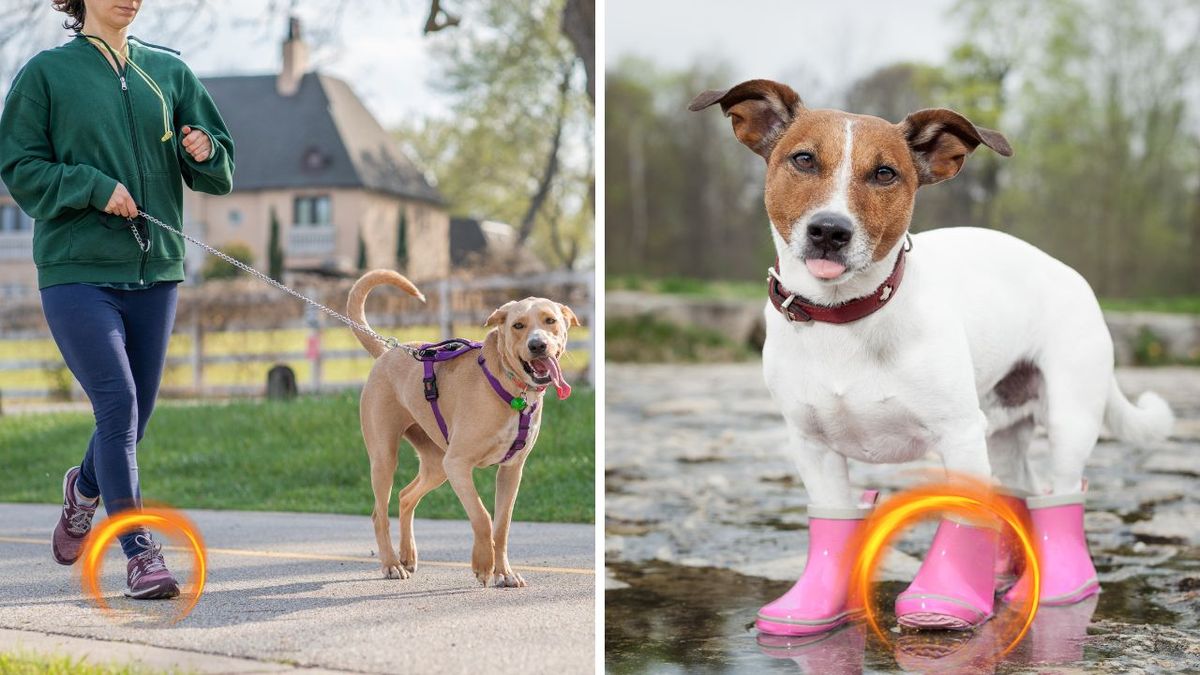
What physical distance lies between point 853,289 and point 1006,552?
1392 millimetres

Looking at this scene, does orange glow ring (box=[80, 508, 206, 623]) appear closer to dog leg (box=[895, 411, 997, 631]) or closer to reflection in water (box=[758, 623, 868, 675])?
reflection in water (box=[758, 623, 868, 675])

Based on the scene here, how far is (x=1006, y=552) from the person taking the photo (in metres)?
4.12

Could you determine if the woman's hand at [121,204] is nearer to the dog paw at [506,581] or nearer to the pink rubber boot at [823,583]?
the dog paw at [506,581]

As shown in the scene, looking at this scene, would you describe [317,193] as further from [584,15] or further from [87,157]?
[87,157]

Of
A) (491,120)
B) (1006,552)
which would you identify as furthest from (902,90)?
(1006,552)

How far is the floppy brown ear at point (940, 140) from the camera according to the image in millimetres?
3156

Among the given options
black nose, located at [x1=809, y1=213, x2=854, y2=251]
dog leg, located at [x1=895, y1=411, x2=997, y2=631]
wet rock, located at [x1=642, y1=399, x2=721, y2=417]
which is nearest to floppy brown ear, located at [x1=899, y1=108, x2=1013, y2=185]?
black nose, located at [x1=809, y1=213, x2=854, y2=251]

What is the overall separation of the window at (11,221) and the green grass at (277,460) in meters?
22.0

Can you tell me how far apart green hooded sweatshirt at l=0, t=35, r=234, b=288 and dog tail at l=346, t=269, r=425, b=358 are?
53 cm

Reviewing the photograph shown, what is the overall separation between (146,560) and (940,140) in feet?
7.97

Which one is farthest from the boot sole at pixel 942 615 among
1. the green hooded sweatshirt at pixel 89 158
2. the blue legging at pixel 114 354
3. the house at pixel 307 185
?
the house at pixel 307 185

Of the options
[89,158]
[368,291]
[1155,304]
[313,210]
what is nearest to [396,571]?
[368,291]

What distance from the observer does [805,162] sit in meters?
3.10

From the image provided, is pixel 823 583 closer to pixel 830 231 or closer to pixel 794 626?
pixel 794 626
